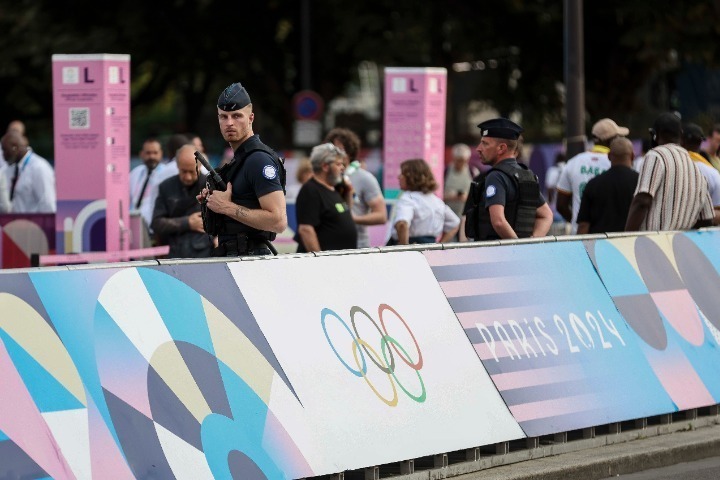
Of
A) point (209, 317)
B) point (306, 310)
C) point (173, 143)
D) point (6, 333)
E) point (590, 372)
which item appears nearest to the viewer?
point (6, 333)

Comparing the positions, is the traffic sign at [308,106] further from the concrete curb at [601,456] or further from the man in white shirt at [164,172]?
the concrete curb at [601,456]

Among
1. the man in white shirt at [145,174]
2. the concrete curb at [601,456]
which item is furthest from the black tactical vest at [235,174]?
the man in white shirt at [145,174]

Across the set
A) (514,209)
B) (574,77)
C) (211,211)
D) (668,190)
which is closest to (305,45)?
(574,77)

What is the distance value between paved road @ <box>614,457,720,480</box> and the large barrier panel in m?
0.39

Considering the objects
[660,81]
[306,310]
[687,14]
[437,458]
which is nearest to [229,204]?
[306,310]

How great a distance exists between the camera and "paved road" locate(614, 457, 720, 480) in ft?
27.8

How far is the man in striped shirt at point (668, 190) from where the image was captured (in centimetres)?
1079

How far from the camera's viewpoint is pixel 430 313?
8.09m

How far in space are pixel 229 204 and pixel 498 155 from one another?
2316 mm

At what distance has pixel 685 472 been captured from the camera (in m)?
8.66

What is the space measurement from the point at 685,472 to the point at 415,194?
428cm

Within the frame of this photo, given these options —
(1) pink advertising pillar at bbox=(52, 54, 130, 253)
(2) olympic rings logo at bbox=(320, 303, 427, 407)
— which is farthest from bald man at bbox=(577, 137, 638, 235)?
(2) olympic rings logo at bbox=(320, 303, 427, 407)

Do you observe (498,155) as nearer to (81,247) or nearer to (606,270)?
(606,270)

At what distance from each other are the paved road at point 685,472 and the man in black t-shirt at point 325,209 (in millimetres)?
3222
